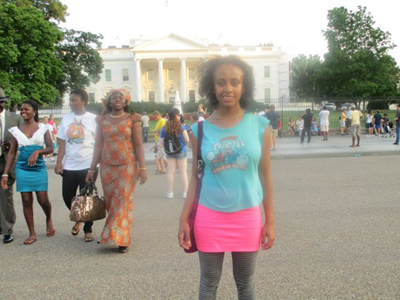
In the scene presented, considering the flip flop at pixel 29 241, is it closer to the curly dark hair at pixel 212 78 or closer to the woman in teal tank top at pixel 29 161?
the woman in teal tank top at pixel 29 161

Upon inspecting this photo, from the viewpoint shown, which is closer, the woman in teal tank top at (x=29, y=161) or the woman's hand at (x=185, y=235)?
the woman's hand at (x=185, y=235)

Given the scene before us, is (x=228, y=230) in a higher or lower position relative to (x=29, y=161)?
lower

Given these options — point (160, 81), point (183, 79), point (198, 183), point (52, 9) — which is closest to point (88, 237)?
point (198, 183)

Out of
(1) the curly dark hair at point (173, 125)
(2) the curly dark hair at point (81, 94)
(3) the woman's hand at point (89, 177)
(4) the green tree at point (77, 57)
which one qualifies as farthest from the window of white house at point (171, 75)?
(3) the woman's hand at point (89, 177)

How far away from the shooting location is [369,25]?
49.3 metres

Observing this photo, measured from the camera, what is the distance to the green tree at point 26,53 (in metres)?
34.4

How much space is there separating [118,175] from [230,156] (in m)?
2.63

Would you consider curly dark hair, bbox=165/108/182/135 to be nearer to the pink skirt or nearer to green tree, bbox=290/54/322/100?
the pink skirt

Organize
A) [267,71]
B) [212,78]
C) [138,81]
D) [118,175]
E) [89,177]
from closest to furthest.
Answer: [212,78] < [118,175] < [89,177] < [138,81] < [267,71]

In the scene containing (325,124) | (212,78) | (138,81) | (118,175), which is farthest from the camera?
(138,81)

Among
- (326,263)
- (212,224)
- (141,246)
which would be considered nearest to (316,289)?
(326,263)

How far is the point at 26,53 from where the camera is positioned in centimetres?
3603

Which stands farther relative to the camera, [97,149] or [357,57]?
[357,57]

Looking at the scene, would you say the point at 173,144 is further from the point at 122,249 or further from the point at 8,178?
the point at 122,249
